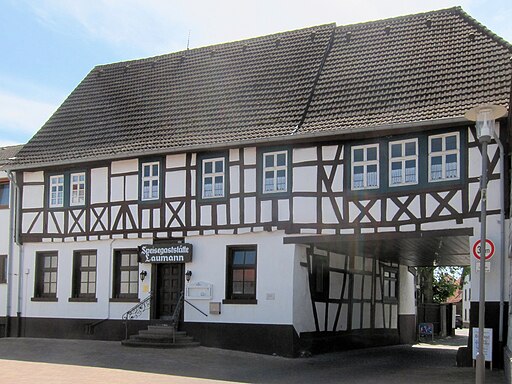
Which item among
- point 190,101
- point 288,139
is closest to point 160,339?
point 288,139

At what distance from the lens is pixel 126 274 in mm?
24219

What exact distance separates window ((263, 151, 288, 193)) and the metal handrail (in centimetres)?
517

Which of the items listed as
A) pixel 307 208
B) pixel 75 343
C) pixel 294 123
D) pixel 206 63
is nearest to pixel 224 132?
pixel 294 123

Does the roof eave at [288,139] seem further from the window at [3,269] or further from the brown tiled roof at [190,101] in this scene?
the window at [3,269]

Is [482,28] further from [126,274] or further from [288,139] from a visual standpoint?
[126,274]

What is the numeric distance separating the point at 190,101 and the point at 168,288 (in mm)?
6261

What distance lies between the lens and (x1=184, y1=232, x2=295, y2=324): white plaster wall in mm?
20922

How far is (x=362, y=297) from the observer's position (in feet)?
A: 86.1

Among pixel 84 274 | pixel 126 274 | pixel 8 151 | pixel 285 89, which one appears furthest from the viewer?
pixel 8 151

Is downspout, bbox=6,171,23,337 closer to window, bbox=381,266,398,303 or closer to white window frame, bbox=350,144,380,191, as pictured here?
white window frame, bbox=350,144,380,191

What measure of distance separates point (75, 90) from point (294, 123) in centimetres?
1149

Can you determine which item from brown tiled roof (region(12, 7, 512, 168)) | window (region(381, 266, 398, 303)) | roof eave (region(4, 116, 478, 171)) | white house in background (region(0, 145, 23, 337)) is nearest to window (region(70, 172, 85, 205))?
roof eave (region(4, 116, 478, 171))

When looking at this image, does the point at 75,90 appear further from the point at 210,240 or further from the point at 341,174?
the point at 341,174

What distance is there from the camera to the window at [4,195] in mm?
26938
